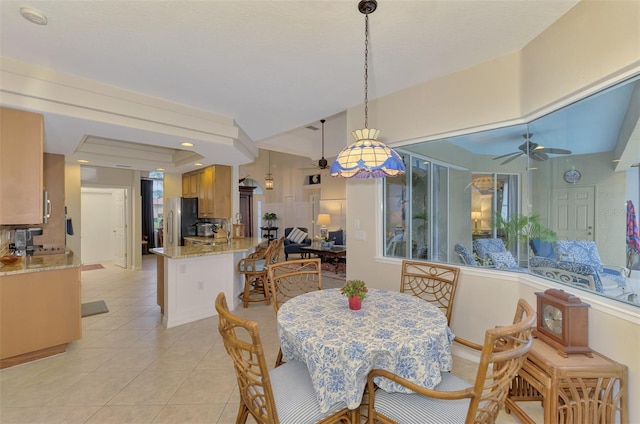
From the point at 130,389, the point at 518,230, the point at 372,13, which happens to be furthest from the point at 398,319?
the point at 130,389

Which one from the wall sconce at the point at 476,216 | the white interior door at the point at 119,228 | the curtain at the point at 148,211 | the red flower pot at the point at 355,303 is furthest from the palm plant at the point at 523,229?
the curtain at the point at 148,211

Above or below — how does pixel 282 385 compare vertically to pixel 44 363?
above

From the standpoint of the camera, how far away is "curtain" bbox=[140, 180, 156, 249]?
9155 millimetres

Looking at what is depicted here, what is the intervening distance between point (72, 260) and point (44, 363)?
0.98m

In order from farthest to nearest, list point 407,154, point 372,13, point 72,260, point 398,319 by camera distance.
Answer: point 407,154 → point 72,260 → point 372,13 → point 398,319

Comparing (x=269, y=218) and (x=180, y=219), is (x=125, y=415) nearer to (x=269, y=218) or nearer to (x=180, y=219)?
(x=180, y=219)

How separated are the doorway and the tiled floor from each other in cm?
454

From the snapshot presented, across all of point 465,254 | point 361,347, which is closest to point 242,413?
point 361,347

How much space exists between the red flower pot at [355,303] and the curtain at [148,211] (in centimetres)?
941

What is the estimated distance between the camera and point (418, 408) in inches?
53.8

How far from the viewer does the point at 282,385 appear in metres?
1.54

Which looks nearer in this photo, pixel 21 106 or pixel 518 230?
pixel 21 106

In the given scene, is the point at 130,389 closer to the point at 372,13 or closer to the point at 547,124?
the point at 372,13

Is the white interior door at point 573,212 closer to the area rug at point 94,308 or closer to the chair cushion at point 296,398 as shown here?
the chair cushion at point 296,398
